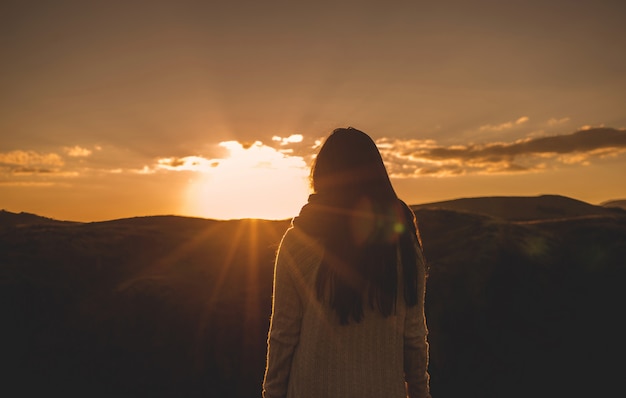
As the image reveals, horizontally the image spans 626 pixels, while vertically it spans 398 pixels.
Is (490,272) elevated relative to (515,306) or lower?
elevated

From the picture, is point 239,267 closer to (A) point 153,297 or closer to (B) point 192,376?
(A) point 153,297

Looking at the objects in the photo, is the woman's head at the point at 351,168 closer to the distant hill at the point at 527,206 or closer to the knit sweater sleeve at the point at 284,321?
the knit sweater sleeve at the point at 284,321

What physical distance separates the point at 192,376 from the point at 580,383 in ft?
40.7

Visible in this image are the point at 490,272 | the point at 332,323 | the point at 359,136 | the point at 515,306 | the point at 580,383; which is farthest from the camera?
the point at 490,272

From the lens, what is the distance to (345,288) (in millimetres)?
2225

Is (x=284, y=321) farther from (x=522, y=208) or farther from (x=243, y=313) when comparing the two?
(x=522, y=208)

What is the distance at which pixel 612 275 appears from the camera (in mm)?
16156

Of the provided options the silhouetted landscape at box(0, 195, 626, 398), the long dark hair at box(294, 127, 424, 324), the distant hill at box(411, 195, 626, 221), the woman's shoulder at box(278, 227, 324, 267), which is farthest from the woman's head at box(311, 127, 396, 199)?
the distant hill at box(411, 195, 626, 221)

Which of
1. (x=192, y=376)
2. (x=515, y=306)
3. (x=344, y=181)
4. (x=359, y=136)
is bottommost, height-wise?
(x=192, y=376)

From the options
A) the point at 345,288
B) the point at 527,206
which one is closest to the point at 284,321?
the point at 345,288

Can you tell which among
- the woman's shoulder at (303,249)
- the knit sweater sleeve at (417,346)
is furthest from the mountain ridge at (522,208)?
the woman's shoulder at (303,249)

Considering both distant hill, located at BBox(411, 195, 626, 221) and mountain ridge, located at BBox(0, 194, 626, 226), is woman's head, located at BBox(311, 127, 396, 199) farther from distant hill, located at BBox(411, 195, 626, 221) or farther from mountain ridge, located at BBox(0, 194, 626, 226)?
distant hill, located at BBox(411, 195, 626, 221)

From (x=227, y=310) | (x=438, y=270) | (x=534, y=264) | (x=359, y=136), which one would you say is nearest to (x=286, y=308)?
(x=359, y=136)

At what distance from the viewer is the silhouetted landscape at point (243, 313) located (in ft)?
43.9
